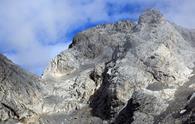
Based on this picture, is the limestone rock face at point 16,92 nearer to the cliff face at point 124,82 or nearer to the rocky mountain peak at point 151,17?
the cliff face at point 124,82

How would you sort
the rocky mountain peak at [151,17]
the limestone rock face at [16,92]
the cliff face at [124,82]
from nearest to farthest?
the cliff face at [124,82], the limestone rock face at [16,92], the rocky mountain peak at [151,17]

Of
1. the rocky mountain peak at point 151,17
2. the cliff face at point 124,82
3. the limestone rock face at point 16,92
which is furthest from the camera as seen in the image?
the rocky mountain peak at point 151,17

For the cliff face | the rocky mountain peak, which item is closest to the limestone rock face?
the cliff face

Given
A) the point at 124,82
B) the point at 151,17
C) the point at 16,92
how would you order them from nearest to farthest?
the point at 124,82 → the point at 16,92 → the point at 151,17

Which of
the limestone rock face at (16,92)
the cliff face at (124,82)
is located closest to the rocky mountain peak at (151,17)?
the cliff face at (124,82)

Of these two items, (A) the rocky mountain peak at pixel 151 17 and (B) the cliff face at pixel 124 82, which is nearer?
(B) the cliff face at pixel 124 82

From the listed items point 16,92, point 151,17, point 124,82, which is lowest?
point 124,82

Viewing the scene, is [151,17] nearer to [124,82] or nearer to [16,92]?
[124,82]

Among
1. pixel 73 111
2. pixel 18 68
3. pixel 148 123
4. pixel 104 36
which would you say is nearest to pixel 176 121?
pixel 148 123

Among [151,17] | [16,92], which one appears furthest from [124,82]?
[151,17]

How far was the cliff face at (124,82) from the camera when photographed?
45750 mm

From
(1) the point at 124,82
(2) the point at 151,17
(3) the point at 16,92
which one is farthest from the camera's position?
(2) the point at 151,17

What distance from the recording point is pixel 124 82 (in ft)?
162

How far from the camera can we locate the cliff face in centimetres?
4575
